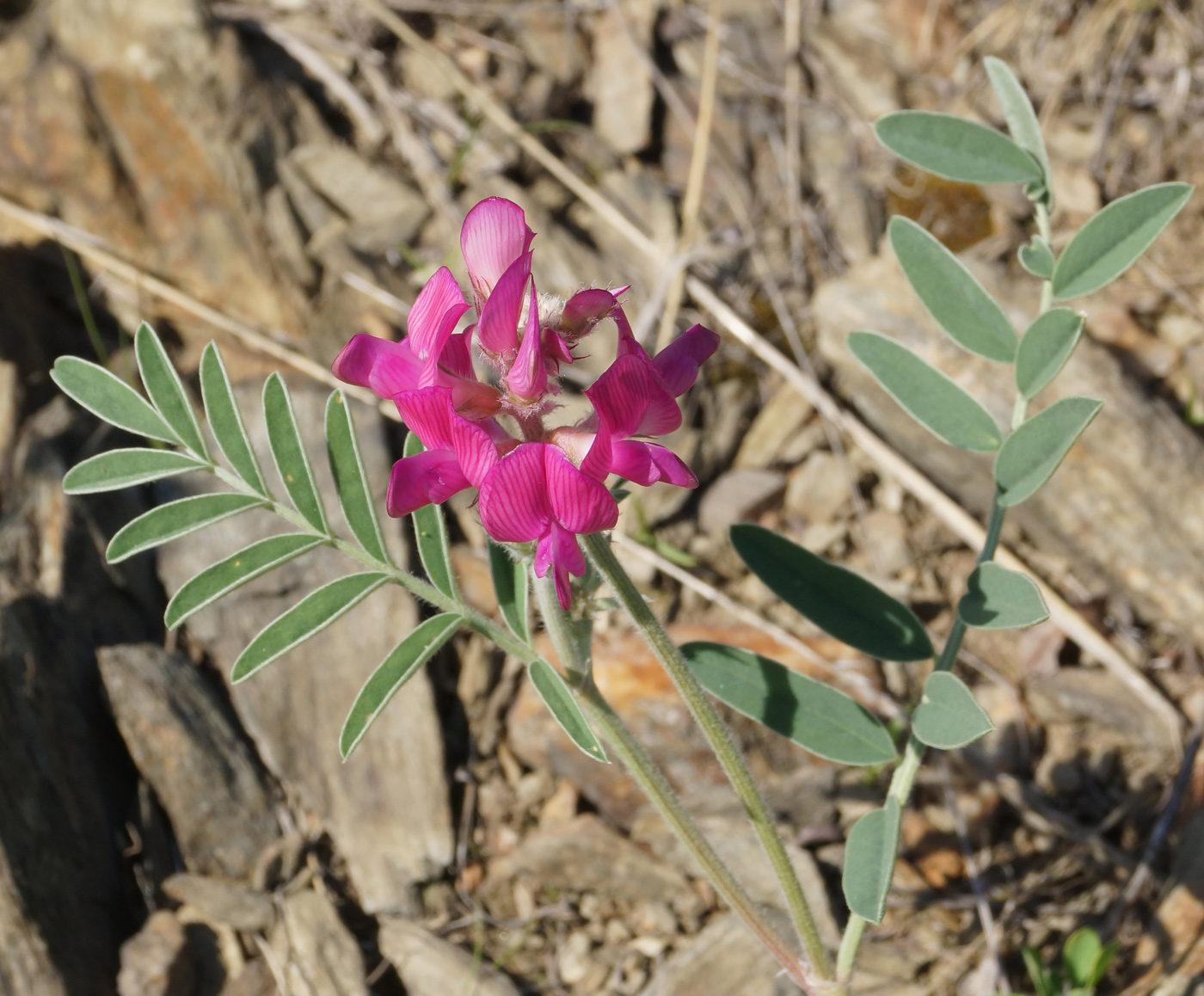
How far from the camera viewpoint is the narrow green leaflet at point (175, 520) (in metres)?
1.87

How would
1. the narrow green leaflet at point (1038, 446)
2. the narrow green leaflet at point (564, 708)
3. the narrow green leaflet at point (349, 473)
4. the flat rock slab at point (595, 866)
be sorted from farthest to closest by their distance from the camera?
the flat rock slab at point (595, 866) < the narrow green leaflet at point (349, 473) < the narrow green leaflet at point (1038, 446) < the narrow green leaflet at point (564, 708)

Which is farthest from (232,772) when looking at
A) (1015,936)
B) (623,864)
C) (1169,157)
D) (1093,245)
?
(1169,157)

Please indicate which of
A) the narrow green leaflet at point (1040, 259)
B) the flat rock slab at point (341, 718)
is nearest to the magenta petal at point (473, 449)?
the narrow green leaflet at point (1040, 259)

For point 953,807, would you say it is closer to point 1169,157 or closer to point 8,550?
point 8,550

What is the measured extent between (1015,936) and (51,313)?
3873mm

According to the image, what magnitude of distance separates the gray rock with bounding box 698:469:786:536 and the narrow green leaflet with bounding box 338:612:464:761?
2041 mm

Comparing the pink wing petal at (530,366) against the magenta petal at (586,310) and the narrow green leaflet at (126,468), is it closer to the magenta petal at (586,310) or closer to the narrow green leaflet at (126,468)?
the magenta petal at (586,310)

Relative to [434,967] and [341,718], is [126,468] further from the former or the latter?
[434,967]

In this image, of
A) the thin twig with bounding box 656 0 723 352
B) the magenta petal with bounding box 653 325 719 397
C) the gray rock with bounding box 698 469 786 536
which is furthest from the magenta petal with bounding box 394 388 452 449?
the thin twig with bounding box 656 0 723 352

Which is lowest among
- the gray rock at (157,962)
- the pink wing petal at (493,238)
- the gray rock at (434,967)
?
the gray rock at (434,967)

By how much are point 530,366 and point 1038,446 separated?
1.06 meters

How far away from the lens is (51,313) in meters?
4.09

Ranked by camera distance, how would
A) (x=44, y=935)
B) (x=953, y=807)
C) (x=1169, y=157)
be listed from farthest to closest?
1. (x=1169, y=157)
2. (x=953, y=807)
3. (x=44, y=935)

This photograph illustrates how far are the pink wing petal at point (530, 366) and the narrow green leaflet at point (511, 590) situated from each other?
0.57 meters
